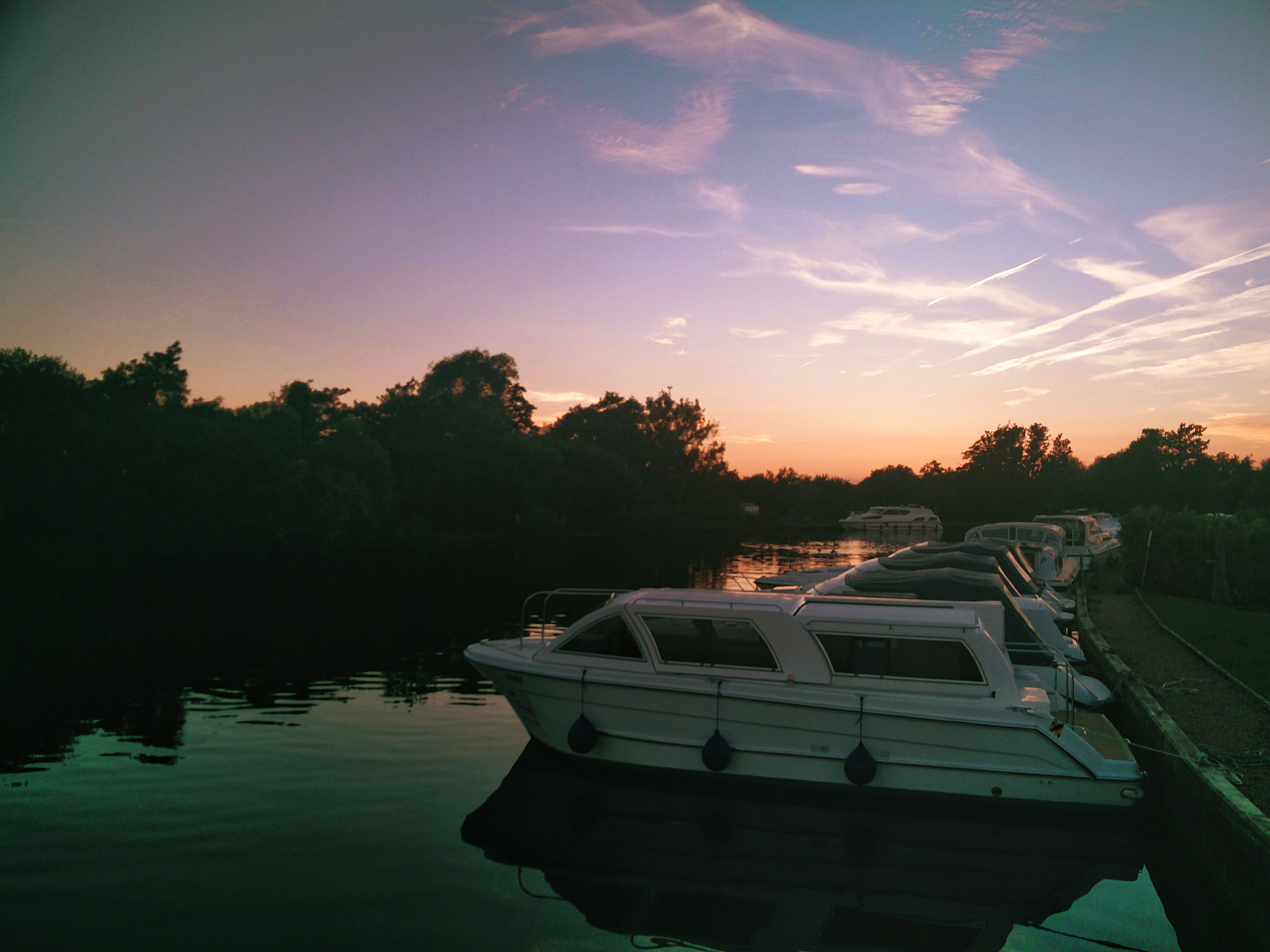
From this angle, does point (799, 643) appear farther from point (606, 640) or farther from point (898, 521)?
point (898, 521)

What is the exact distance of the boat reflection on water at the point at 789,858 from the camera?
24.8ft

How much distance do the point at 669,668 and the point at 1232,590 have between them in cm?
1951

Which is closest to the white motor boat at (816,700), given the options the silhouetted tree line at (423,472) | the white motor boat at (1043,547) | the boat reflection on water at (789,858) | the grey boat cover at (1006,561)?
the boat reflection on water at (789,858)

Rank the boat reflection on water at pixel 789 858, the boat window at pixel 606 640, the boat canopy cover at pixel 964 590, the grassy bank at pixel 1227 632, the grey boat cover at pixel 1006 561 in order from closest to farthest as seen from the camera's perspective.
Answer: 1. the boat reflection on water at pixel 789 858
2. the boat window at pixel 606 640
3. the boat canopy cover at pixel 964 590
4. the grassy bank at pixel 1227 632
5. the grey boat cover at pixel 1006 561

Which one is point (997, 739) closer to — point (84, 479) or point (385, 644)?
point (385, 644)

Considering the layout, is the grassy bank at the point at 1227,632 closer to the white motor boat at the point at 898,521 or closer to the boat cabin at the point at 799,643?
the boat cabin at the point at 799,643

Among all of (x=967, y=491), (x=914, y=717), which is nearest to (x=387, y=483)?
(x=914, y=717)

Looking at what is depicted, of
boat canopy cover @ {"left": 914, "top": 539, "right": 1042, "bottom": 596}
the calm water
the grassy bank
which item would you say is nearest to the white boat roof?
the calm water

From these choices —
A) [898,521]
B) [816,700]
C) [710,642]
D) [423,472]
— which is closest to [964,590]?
[816,700]

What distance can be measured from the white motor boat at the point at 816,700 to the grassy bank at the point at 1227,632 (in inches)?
181

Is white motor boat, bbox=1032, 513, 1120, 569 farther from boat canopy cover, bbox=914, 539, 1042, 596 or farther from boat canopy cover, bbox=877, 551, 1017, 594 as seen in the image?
boat canopy cover, bbox=877, 551, 1017, 594

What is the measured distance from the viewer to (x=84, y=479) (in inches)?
1559

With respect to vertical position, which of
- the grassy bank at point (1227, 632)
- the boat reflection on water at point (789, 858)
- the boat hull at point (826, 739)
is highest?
the grassy bank at point (1227, 632)

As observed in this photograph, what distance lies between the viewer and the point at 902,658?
10.1 metres
